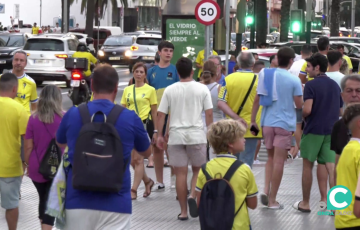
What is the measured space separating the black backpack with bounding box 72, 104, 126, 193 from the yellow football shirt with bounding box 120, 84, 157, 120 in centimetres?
557

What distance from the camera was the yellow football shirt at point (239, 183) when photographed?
17.3ft

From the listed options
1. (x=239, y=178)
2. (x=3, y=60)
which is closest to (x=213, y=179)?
(x=239, y=178)

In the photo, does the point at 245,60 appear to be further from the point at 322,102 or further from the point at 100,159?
the point at 100,159

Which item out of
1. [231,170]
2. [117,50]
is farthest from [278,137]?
[117,50]

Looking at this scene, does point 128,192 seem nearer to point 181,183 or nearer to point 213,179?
point 213,179

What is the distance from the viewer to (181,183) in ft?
28.9

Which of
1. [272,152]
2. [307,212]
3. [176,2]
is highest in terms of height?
[176,2]

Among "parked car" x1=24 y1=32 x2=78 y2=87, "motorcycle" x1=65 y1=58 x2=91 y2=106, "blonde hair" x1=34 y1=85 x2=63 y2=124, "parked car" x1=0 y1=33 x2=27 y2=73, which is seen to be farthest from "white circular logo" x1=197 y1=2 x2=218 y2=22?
"parked car" x1=0 y1=33 x2=27 y2=73

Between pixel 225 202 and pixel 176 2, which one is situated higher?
pixel 176 2

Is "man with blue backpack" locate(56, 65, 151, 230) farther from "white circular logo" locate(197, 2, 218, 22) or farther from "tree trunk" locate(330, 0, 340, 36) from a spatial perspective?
"tree trunk" locate(330, 0, 340, 36)

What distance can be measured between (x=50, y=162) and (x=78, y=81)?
12577 millimetres

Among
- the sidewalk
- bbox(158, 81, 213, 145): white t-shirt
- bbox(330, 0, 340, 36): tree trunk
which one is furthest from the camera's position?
bbox(330, 0, 340, 36): tree trunk

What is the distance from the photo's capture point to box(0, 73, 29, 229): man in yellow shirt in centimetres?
727

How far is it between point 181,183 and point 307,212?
1534 millimetres
